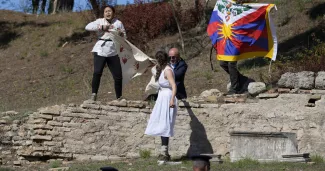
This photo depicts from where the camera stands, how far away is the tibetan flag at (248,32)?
14.1 m

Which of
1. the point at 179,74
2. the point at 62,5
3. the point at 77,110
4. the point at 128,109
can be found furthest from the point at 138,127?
the point at 62,5

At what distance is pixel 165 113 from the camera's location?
1154cm

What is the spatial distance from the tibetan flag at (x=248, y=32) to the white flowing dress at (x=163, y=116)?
2.69 metres

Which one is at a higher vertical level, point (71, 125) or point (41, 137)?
point (71, 125)

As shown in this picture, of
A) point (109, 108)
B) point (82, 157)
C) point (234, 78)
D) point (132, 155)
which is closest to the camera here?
point (82, 157)

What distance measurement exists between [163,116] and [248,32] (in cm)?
338

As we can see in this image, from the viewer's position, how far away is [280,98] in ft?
41.7

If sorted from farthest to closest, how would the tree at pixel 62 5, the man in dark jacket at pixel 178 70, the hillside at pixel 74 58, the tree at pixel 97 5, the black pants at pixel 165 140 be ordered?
1. the tree at pixel 62 5
2. the tree at pixel 97 5
3. the hillside at pixel 74 58
4. the man in dark jacket at pixel 178 70
5. the black pants at pixel 165 140

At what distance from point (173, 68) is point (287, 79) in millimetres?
1971

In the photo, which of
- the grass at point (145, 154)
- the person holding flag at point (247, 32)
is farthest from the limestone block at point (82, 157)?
the person holding flag at point (247, 32)

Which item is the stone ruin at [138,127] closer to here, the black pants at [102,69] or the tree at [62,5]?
the black pants at [102,69]

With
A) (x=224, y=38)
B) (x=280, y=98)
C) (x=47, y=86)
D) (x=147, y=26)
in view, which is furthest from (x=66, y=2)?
(x=280, y=98)

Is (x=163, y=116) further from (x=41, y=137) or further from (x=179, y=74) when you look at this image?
(x=41, y=137)

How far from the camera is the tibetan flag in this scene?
14.1m
